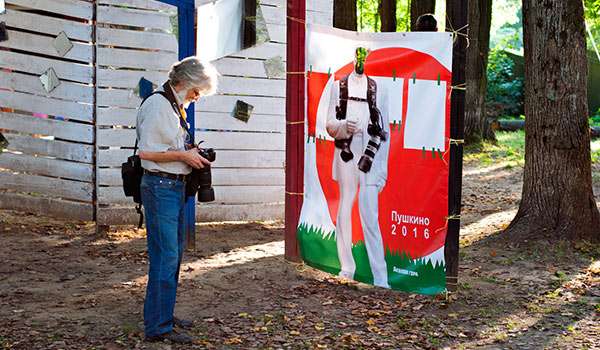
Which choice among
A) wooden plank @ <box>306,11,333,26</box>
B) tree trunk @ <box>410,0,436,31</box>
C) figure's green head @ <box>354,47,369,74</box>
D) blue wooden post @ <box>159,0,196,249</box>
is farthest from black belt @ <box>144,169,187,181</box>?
tree trunk @ <box>410,0,436,31</box>

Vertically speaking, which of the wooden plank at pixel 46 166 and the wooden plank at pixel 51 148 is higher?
the wooden plank at pixel 51 148

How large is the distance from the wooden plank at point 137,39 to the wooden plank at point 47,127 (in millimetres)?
968

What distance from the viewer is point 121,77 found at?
950 cm

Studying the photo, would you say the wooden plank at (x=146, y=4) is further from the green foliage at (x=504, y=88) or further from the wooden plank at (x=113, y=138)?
the green foliage at (x=504, y=88)

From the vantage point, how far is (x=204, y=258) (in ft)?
28.3

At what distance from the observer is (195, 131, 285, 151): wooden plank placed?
9969 mm

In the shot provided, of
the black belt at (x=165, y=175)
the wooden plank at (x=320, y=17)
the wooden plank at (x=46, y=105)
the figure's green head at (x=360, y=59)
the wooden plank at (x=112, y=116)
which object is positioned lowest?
the black belt at (x=165, y=175)

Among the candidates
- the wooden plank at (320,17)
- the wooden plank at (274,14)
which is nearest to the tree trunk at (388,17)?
the wooden plank at (320,17)

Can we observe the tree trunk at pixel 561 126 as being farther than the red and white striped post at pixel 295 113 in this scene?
Yes

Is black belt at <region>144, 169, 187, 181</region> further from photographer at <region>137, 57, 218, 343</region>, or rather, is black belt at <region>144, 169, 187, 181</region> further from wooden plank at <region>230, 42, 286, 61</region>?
wooden plank at <region>230, 42, 286, 61</region>

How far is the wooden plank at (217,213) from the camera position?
31.6 feet

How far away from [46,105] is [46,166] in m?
0.68

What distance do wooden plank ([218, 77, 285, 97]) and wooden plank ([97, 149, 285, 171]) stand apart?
0.68 metres

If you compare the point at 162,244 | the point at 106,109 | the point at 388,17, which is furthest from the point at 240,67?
the point at 388,17
